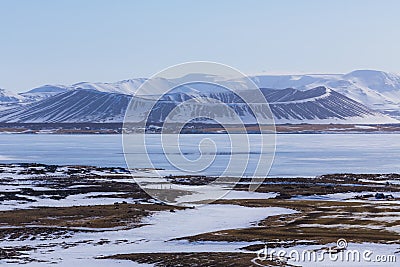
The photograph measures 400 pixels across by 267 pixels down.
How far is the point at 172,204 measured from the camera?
44219 millimetres

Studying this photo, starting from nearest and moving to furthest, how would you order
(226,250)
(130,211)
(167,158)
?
1. (226,250)
2. (130,211)
3. (167,158)

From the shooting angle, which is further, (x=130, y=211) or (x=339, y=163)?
(x=339, y=163)

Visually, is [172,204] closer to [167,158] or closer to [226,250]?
[226,250]

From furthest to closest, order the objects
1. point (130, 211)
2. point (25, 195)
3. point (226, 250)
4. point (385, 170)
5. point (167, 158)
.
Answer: point (167, 158)
point (385, 170)
point (25, 195)
point (130, 211)
point (226, 250)

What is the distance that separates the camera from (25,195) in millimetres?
47938

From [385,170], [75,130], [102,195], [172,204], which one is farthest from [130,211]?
[75,130]

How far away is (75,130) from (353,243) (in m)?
169

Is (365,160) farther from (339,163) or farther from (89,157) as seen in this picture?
(89,157)

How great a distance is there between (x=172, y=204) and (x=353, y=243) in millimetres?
17038

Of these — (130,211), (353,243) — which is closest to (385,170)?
(130,211)

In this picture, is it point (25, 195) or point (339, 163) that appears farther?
point (339, 163)

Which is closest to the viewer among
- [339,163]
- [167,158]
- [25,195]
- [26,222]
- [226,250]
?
[226,250]

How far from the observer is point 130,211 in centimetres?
4059

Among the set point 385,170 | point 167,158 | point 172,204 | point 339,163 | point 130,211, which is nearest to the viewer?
point 130,211
